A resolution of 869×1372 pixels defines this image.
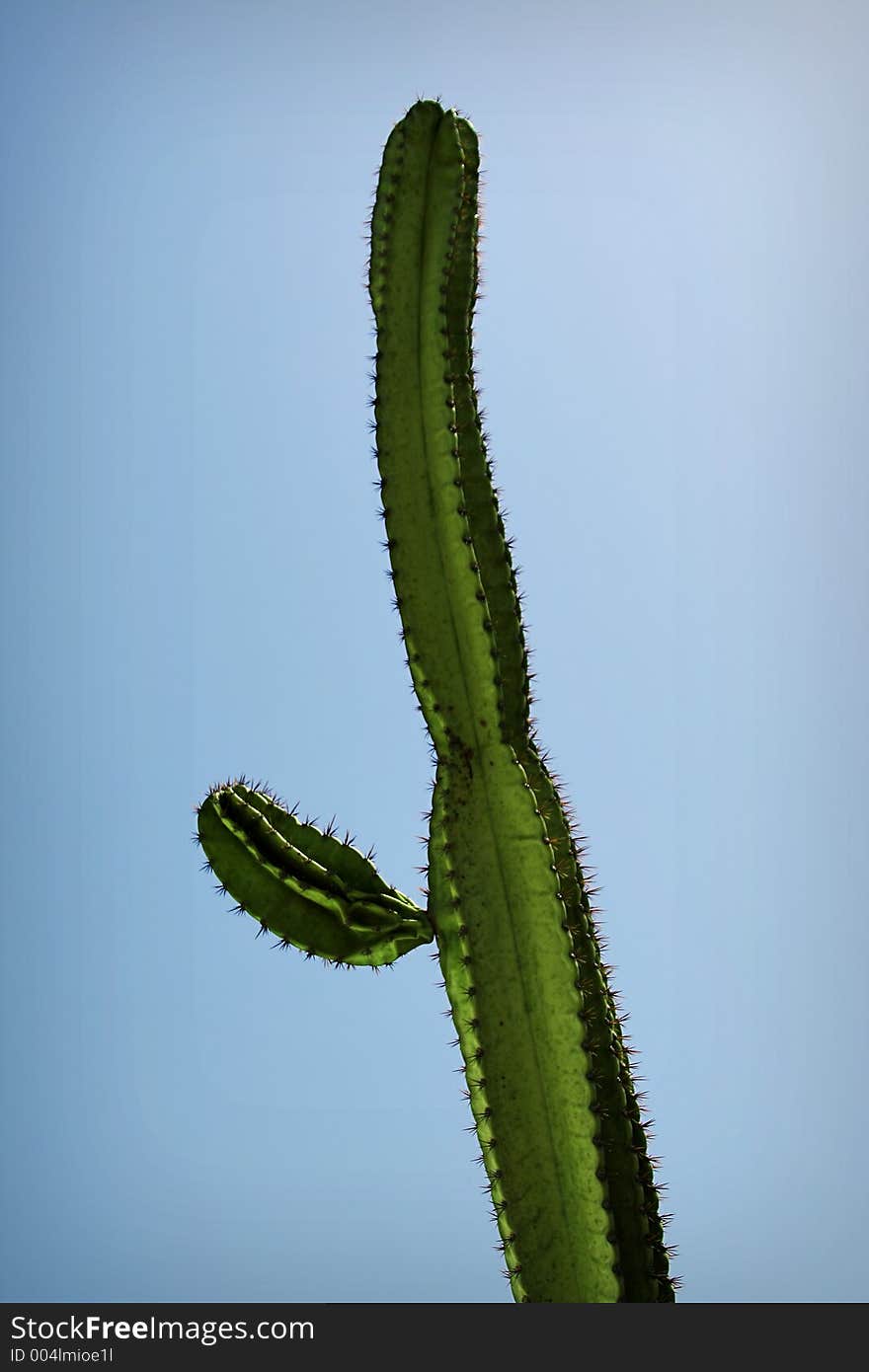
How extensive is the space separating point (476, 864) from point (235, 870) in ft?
1.46

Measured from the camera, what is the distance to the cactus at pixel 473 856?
A: 208 cm

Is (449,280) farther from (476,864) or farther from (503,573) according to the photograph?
(476,864)

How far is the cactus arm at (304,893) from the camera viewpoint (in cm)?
229

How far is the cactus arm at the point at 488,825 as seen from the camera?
6.81 feet

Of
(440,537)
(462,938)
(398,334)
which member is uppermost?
(398,334)

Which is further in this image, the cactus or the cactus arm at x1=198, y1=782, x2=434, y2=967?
the cactus arm at x1=198, y1=782, x2=434, y2=967

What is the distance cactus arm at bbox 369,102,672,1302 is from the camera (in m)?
2.07

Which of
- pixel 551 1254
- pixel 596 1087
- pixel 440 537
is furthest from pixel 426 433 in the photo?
pixel 551 1254

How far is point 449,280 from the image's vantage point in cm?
244

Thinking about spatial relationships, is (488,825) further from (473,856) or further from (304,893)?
→ (304,893)

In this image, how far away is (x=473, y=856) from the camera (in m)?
2.22

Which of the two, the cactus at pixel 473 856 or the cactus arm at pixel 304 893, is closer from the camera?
A: the cactus at pixel 473 856

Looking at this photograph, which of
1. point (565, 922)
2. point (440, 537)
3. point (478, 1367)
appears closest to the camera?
point (478, 1367)

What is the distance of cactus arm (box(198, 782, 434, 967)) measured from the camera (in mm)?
2285
